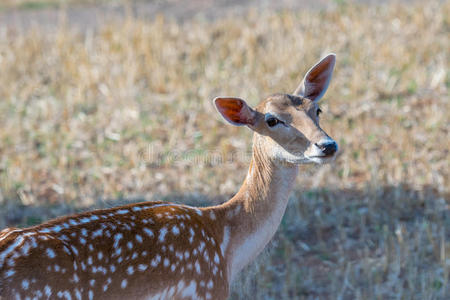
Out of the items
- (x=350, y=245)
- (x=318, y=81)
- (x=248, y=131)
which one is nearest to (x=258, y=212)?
(x=318, y=81)

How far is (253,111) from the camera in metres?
5.16

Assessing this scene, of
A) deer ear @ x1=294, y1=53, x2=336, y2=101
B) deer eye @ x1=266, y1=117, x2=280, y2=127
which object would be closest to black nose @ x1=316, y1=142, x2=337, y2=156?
deer eye @ x1=266, y1=117, x2=280, y2=127

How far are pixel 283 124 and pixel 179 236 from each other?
1061 millimetres

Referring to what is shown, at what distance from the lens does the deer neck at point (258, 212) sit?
518cm

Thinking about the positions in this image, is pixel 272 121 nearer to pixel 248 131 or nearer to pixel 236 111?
pixel 236 111

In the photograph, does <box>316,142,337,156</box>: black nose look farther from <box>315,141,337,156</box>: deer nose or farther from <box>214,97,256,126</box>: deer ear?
<box>214,97,256,126</box>: deer ear

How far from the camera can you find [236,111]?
5137 mm

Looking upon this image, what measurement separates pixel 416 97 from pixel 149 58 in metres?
4.22

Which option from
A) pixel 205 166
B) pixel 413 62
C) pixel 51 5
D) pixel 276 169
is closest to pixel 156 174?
pixel 205 166

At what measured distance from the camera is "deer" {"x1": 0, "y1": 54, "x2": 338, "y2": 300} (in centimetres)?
407

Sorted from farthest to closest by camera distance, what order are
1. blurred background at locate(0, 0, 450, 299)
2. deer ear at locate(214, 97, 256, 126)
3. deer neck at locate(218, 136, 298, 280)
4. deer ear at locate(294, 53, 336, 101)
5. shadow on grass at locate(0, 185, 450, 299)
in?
blurred background at locate(0, 0, 450, 299) → shadow on grass at locate(0, 185, 450, 299) → deer ear at locate(294, 53, 336, 101) → deer neck at locate(218, 136, 298, 280) → deer ear at locate(214, 97, 256, 126)

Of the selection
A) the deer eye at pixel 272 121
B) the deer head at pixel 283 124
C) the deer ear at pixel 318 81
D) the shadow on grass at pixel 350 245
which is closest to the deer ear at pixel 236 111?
the deer head at pixel 283 124

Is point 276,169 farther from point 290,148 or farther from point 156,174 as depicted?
→ point 156,174

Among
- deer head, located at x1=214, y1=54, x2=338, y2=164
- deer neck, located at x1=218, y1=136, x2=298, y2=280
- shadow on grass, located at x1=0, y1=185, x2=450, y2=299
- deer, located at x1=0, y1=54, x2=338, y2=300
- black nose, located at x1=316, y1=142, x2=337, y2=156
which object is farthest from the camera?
shadow on grass, located at x1=0, y1=185, x2=450, y2=299
